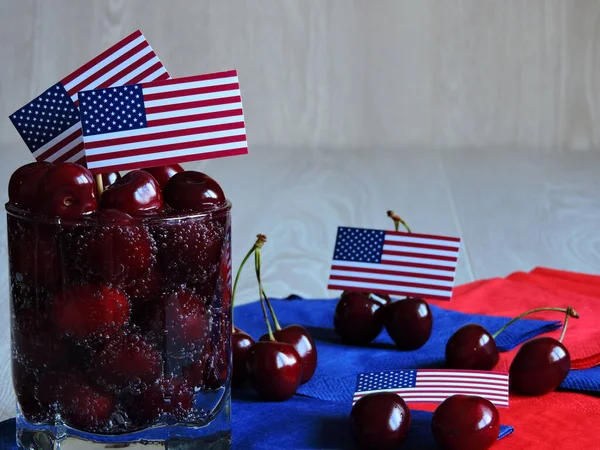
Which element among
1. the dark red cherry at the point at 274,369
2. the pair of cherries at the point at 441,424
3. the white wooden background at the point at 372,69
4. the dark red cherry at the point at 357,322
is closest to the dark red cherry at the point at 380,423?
the pair of cherries at the point at 441,424

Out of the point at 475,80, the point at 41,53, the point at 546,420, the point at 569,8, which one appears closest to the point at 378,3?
the point at 475,80

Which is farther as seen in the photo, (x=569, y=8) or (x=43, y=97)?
(x=569, y=8)

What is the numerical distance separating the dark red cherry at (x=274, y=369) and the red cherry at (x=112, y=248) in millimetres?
261

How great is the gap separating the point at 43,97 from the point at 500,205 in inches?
73.8

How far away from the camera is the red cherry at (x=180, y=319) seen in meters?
0.72

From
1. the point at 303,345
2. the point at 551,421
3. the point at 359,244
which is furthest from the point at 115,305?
the point at 359,244

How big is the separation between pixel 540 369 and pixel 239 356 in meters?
0.31

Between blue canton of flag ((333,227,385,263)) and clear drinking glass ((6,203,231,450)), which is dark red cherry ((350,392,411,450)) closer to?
clear drinking glass ((6,203,231,450))

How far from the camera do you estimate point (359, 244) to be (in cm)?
123

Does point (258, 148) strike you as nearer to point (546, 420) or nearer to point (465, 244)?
point (465, 244)

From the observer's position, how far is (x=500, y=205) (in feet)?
8.35

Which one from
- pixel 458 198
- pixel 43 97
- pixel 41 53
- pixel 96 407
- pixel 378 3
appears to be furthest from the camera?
pixel 378 3

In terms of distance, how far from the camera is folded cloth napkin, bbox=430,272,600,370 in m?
1.21

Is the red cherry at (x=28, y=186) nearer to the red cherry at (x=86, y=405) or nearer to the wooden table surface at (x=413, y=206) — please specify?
the red cherry at (x=86, y=405)
